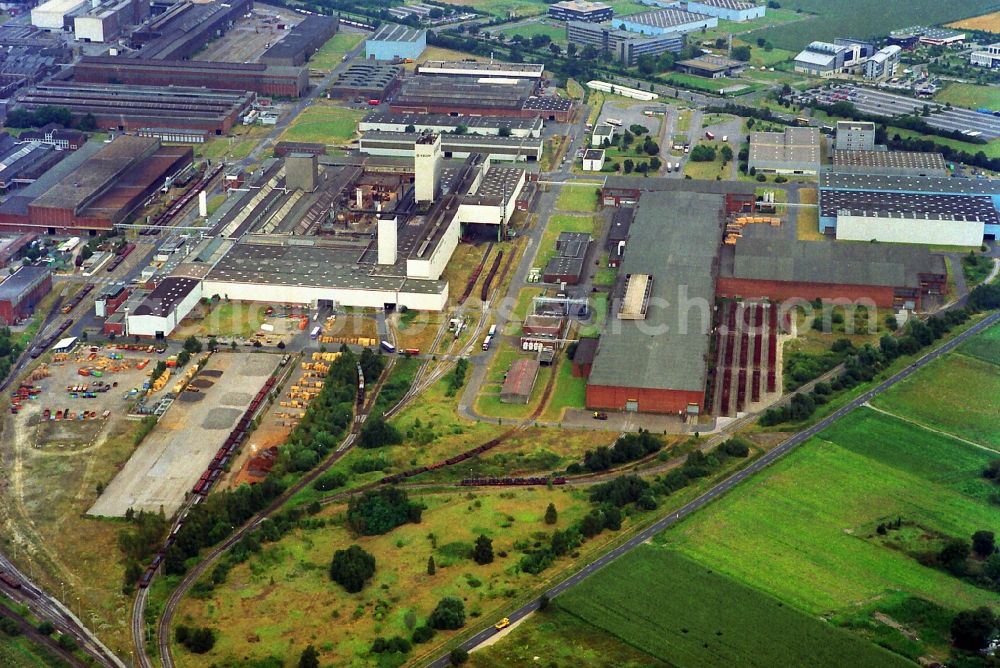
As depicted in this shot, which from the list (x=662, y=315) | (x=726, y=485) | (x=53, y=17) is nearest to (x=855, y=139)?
(x=662, y=315)

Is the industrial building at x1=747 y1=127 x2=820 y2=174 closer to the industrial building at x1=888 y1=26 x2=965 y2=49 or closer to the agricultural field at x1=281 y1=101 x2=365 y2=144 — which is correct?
the agricultural field at x1=281 y1=101 x2=365 y2=144

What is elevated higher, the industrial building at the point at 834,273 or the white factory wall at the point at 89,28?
the white factory wall at the point at 89,28

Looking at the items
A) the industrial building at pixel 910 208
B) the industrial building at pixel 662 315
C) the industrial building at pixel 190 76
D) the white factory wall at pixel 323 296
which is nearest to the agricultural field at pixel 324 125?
the industrial building at pixel 190 76

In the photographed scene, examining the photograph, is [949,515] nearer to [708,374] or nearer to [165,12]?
[708,374]

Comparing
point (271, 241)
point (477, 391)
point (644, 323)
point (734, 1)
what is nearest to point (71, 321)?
point (271, 241)

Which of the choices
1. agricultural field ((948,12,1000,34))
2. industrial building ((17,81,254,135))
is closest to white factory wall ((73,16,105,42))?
industrial building ((17,81,254,135))

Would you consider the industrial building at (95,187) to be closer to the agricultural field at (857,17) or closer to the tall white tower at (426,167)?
the tall white tower at (426,167)
